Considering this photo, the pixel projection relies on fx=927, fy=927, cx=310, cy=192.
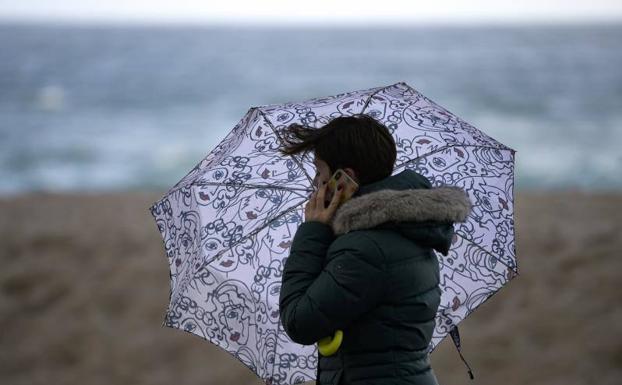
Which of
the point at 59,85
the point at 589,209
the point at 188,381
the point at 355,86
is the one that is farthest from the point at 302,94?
the point at 188,381

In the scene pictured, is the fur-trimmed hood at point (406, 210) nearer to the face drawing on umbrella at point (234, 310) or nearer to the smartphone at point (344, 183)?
the smartphone at point (344, 183)

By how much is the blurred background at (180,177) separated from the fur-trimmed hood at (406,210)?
13.9ft

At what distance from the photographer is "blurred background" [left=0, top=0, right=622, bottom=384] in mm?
6527

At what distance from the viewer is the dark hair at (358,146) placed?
2.00 metres

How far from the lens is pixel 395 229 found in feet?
6.51

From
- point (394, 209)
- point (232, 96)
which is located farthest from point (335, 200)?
point (232, 96)

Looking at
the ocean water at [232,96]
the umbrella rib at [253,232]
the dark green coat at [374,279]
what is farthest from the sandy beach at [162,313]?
the ocean water at [232,96]

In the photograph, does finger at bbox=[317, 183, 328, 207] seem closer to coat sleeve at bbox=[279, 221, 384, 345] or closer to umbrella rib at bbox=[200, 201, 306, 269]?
coat sleeve at bbox=[279, 221, 384, 345]

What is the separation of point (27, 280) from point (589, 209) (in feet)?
17.3

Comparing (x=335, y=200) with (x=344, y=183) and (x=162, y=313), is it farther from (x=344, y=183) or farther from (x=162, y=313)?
(x=162, y=313)

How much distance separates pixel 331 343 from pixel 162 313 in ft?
17.8

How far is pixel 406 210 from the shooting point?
195cm

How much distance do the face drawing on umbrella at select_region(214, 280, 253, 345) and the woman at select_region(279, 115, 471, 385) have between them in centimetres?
59

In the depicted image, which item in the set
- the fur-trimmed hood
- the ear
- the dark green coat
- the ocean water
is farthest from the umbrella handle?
the ocean water
